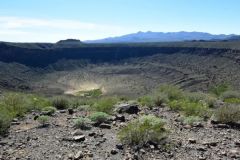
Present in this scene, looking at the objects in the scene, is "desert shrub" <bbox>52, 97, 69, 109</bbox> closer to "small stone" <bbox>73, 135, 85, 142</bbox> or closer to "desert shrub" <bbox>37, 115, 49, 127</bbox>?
"desert shrub" <bbox>37, 115, 49, 127</bbox>

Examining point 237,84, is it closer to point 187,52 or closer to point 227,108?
point 187,52

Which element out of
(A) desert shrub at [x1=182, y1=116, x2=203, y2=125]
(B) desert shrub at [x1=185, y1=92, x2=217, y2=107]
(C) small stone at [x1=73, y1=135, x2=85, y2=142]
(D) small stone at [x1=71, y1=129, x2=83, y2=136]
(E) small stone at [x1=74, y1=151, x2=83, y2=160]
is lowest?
(B) desert shrub at [x1=185, y1=92, x2=217, y2=107]

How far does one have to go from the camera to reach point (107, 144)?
14.3 meters

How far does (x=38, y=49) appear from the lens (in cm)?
16075

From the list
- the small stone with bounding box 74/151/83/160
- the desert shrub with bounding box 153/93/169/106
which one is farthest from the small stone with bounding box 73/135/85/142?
the desert shrub with bounding box 153/93/169/106

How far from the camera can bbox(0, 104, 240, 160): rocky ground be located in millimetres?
13000

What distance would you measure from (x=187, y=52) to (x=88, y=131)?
123 m

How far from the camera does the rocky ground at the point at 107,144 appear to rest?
1300cm

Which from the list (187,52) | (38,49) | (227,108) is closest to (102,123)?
(227,108)

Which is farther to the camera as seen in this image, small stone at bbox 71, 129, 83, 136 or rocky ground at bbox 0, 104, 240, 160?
small stone at bbox 71, 129, 83, 136

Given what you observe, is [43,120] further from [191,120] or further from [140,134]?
[191,120]

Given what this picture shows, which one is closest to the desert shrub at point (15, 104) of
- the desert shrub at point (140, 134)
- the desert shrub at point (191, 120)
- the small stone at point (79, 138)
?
the small stone at point (79, 138)

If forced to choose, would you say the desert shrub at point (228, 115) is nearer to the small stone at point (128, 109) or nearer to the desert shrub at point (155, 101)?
the small stone at point (128, 109)

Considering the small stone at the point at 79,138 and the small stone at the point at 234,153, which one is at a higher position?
the small stone at the point at 79,138
